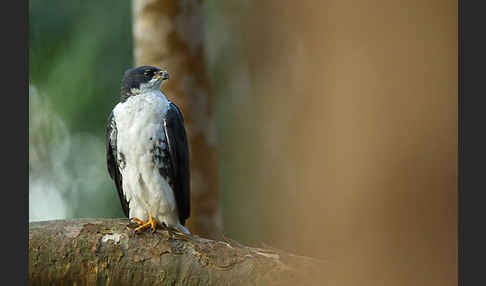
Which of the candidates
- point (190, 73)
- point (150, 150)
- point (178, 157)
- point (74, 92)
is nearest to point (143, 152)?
point (150, 150)

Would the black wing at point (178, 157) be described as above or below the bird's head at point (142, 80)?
below

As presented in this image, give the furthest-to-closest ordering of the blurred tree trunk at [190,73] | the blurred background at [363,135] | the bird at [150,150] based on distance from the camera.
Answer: the blurred tree trunk at [190,73] → the bird at [150,150] → the blurred background at [363,135]

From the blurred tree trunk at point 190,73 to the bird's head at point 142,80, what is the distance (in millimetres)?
271

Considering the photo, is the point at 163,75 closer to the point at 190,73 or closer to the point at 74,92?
the point at 190,73

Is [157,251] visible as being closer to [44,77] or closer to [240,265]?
[240,265]

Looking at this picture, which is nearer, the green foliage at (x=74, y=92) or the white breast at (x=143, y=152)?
the green foliage at (x=74, y=92)

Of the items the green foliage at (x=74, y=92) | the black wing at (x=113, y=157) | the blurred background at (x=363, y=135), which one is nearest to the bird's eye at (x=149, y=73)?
the black wing at (x=113, y=157)

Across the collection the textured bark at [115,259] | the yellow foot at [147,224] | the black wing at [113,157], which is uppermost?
the black wing at [113,157]

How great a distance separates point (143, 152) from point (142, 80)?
1.35 feet

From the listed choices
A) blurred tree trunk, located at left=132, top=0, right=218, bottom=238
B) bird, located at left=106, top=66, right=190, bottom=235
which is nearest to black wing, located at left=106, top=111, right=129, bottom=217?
bird, located at left=106, top=66, right=190, bottom=235

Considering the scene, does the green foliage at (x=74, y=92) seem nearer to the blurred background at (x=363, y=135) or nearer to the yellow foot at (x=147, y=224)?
the yellow foot at (x=147, y=224)

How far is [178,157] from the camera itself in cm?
→ 295

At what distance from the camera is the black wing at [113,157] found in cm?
293

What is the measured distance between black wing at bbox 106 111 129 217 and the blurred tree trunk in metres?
0.44
